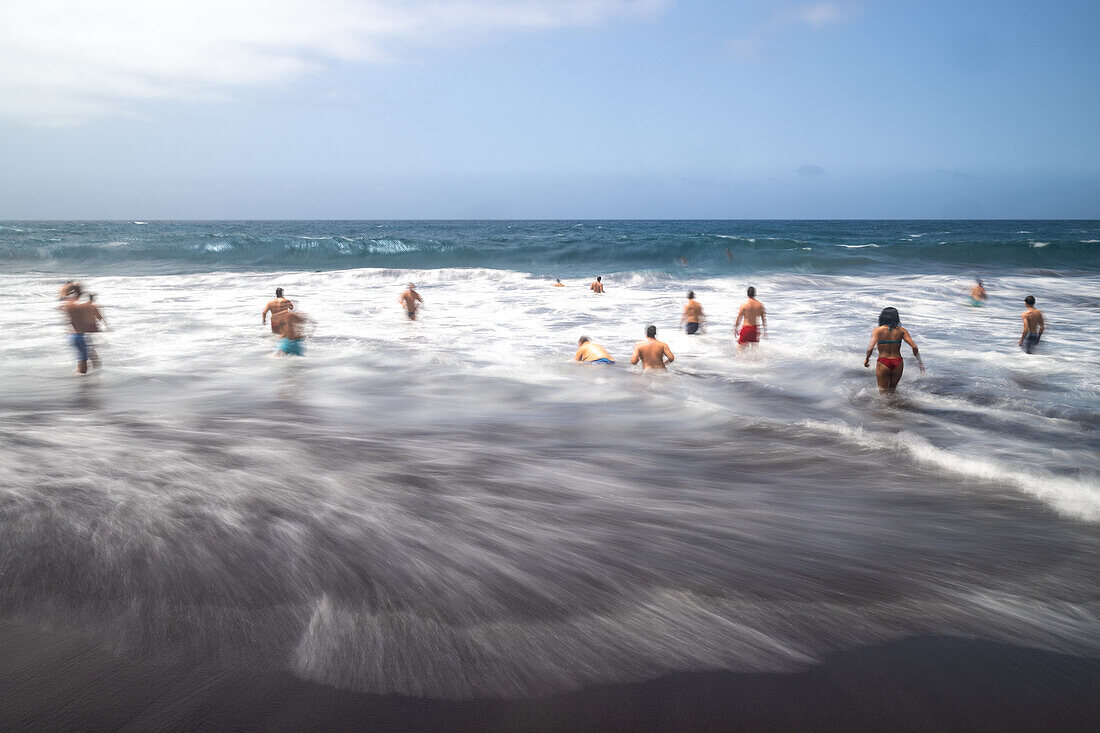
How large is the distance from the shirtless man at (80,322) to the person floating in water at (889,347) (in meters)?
12.4

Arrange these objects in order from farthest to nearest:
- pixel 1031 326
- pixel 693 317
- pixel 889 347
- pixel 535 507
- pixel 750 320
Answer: pixel 693 317 < pixel 750 320 < pixel 1031 326 < pixel 889 347 < pixel 535 507

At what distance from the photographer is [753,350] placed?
43.7 ft

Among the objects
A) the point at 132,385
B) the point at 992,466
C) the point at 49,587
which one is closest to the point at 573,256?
the point at 132,385

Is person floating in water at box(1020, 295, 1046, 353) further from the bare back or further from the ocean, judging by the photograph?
the bare back

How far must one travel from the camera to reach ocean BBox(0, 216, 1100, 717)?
3.58 m

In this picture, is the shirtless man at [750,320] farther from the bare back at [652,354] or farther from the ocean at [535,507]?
the bare back at [652,354]

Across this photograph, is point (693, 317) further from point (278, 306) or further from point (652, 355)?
point (278, 306)

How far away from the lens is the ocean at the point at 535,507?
358cm

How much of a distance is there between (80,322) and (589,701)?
11.1 m

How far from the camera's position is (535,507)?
5.47 m

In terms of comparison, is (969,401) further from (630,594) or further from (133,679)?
(133,679)

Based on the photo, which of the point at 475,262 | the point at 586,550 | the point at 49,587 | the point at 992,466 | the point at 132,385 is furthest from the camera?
the point at 475,262

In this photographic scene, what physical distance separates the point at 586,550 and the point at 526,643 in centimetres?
118

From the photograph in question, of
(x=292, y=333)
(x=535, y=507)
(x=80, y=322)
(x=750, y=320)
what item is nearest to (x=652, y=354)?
(x=750, y=320)
